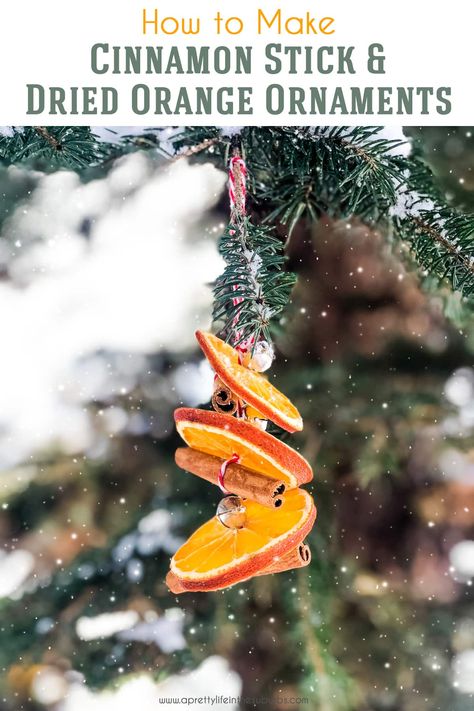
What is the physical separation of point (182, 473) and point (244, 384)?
1.37 ft

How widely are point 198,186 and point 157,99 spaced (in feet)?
1.24

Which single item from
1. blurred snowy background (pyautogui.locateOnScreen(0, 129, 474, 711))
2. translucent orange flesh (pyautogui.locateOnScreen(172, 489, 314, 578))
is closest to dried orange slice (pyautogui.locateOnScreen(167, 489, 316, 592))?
translucent orange flesh (pyautogui.locateOnScreen(172, 489, 314, 578))

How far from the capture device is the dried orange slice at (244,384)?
0.34 m

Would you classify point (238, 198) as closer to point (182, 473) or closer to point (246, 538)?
point (246, 538)

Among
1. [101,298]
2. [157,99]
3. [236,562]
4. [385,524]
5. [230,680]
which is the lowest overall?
[230,680]

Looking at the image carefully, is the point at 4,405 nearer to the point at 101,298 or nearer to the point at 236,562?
the point at 101,298

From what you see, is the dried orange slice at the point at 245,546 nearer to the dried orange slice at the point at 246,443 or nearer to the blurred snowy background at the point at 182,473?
the dried orange slice at the point at 246,443

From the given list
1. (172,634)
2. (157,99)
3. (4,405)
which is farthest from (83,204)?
(172,634)

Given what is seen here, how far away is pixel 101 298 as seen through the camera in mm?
746

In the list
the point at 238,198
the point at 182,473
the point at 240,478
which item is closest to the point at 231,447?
the point at 240,478

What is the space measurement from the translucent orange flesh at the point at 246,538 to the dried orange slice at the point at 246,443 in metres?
0.01

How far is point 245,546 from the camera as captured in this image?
35cm

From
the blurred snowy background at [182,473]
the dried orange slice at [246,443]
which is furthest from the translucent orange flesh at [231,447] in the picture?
the blurred snowy background at [182,473]

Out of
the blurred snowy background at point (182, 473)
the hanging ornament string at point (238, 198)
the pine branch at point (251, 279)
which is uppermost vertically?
the hanging ornament string at point (238, 198)
